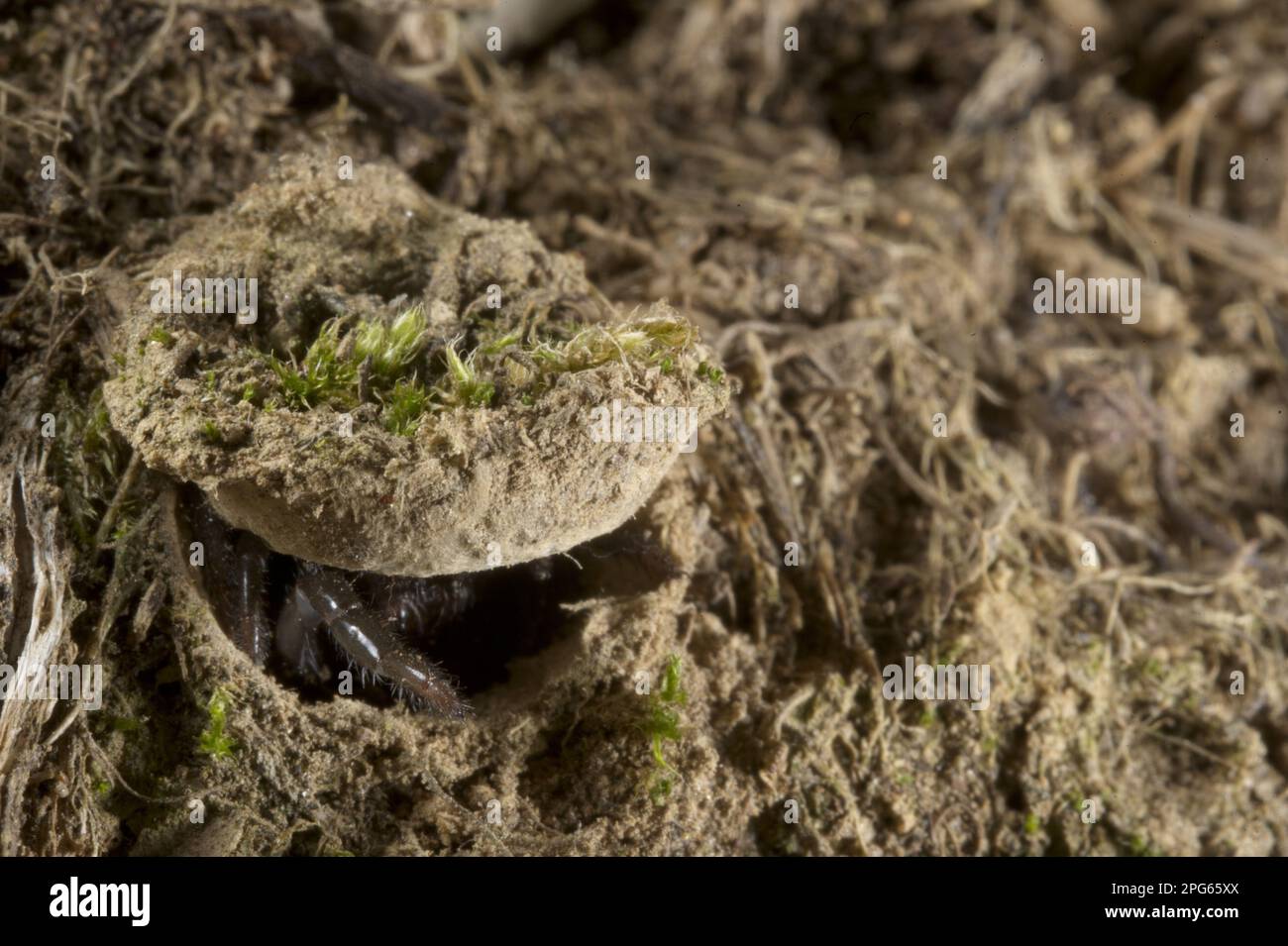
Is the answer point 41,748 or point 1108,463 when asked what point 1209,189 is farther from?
point 41,748

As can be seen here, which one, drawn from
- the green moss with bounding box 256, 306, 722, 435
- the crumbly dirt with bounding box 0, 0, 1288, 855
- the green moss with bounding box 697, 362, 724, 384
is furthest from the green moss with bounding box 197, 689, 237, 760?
the green moss with bounding box 697, 362, 724, 384

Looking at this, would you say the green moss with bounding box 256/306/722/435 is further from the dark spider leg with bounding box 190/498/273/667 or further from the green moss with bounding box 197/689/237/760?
the green moss with bounding box 197/689/237/760

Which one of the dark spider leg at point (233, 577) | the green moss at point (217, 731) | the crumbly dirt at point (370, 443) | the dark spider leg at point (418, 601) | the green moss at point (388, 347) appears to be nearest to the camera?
the crumbly dirt at point (370, 443)

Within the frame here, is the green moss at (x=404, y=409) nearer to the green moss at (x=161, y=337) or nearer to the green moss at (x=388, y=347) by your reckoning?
the green moss at (x=388, y=347)

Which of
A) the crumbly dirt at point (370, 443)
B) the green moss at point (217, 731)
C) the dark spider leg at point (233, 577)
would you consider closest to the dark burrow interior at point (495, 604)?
the dark spider leg at point (233, 577)

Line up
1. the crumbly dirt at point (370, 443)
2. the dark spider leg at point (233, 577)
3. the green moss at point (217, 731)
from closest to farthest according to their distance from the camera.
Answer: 1. the crumbly dirt at point (370, 443)
2. the green moss at point (217, 731)
3. the dark spider leg at point (233, 577)

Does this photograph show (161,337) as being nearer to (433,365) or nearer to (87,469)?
(87,469)

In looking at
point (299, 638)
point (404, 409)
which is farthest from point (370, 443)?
point (299, 638)

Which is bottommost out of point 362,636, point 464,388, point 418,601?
point 362,636
